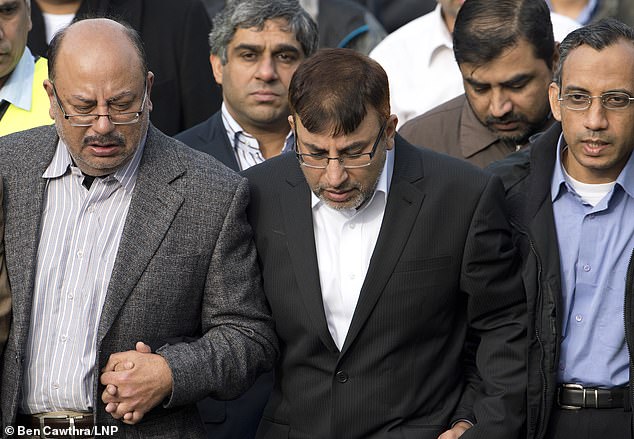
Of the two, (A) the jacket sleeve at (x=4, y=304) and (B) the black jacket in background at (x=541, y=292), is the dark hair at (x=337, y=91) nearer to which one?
(B) the black jacket in background at (x=541, y=292)

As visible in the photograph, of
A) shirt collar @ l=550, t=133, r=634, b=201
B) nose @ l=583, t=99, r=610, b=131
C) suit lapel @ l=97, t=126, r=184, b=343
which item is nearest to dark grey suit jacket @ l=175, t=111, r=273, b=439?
suit lapel @ l=97, t=126, r=184, b=343

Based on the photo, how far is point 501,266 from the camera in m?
4.62

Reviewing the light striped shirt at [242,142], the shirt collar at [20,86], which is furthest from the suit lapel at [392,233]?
the shirt collar at [20,86]

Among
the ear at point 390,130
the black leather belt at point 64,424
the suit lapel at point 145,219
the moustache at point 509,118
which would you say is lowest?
the black leather belt at point 64,424

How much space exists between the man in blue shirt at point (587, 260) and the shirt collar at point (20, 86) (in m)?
2.12

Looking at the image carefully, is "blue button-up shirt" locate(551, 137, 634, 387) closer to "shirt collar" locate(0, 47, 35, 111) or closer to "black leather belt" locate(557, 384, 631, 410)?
"black leather belt" locate(557, 384, 631, 410)

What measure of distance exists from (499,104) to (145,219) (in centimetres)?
185

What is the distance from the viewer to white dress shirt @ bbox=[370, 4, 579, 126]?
21.4 feet

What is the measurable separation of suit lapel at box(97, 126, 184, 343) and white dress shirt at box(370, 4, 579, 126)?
213cm

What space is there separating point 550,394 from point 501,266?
49cm

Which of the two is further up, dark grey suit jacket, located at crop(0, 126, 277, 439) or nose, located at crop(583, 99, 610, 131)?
nose, located at crop(583, 99, 610, 131)

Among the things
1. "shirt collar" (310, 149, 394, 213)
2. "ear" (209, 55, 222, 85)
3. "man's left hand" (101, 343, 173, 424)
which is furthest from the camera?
"ear" (209, 55, 222, 85)

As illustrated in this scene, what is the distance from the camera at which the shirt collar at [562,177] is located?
15.5ft

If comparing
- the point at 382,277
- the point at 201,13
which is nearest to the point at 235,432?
the point at 382,277
